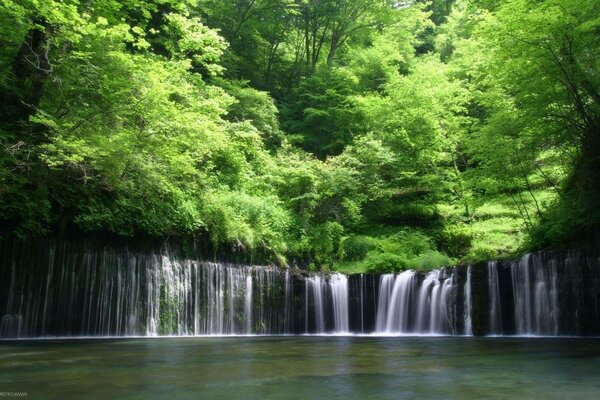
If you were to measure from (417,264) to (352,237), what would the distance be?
393 centimetres

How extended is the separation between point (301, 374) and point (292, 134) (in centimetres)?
2227

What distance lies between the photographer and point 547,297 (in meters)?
13.9

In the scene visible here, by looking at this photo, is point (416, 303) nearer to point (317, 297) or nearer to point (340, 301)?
point (340, 301)

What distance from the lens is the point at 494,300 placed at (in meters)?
15.0

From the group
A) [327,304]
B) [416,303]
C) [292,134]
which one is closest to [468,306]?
[416,303]

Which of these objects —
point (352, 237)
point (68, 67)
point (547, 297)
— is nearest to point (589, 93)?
point (547, 297)

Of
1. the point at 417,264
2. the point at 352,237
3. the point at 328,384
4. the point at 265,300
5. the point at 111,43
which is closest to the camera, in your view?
the point at 328,384

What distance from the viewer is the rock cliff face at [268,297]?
496 inches

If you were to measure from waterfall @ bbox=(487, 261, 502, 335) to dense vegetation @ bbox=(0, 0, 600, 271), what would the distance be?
1.46 meters

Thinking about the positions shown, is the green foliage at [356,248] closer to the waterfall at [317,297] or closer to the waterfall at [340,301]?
the waterfall at [340,301]

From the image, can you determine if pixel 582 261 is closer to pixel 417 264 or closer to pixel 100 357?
pixel 417 264

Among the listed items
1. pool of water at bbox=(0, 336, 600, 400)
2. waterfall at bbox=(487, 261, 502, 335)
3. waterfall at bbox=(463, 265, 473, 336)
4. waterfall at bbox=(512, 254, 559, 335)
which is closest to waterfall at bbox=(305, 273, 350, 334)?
waterfall at bbox=(463, 265, 473, 336)

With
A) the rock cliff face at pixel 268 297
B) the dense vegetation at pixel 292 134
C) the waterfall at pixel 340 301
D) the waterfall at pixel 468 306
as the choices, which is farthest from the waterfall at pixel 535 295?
the waterfall at pixel 340 301

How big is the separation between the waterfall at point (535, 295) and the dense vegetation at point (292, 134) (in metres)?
0.90
